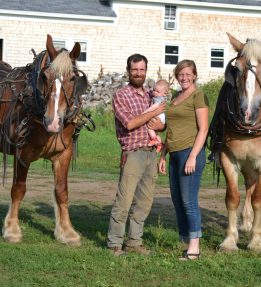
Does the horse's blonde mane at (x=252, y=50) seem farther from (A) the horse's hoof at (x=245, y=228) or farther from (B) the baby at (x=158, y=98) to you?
(A) the horse's hoof at (x=245, y=228)

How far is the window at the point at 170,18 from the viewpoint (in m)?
33.5

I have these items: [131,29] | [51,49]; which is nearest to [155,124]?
[51,49]

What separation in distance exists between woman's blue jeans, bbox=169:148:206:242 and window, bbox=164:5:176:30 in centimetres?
2723

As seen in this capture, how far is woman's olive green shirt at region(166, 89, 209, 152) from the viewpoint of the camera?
6.80 m

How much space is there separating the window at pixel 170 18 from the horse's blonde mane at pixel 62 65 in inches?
1066

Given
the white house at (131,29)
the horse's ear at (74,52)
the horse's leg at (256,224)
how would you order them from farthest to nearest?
the white house at (131,29), the horse's leg at (256,224), the horse's ear at (74,52)

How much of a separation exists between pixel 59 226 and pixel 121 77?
69.4 feet

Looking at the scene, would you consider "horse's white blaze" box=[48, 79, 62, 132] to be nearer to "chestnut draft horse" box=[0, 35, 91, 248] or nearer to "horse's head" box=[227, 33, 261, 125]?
"chestnut draft horse" box=[0, 35, 91, 248]

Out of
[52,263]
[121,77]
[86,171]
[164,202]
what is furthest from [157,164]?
[121,77]

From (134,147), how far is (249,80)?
136cm

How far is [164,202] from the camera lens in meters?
11.3

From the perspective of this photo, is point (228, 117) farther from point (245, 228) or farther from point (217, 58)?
point (217, 58)

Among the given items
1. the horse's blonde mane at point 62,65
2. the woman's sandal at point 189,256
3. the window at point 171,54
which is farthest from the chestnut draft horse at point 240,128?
the window at point 171,54

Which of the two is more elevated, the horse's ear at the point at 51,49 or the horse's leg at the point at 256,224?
the horse's ear at the point at 51,49
